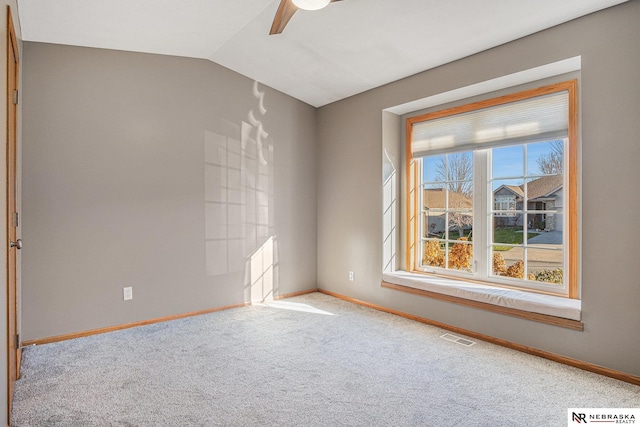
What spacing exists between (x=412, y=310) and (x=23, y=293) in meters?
3.47

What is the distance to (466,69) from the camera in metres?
3.27

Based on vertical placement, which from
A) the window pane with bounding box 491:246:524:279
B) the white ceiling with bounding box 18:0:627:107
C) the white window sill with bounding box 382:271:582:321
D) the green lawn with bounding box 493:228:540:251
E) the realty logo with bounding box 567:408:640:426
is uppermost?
the white ceiling with bounding box 18:0:627:107

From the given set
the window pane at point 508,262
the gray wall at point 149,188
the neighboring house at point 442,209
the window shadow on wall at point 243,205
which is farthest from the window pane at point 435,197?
the window shadow on wall at point 243,205

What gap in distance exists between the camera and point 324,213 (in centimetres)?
486

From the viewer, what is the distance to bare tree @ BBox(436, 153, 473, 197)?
3.71 meters

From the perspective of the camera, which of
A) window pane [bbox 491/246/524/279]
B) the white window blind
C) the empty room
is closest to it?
the empty room

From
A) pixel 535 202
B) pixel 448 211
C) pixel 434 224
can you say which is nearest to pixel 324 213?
pixel 434 224

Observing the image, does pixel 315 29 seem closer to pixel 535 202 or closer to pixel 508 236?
pixel 535 202

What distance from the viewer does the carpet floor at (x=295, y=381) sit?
206cm

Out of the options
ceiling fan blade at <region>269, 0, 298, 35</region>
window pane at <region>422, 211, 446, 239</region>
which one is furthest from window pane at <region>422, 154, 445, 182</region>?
ceiling fan blade at <region>269, 0, 298, 35</region>

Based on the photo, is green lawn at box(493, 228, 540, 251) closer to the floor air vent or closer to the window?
the window

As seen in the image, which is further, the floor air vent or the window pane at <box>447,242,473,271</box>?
the window pane at <box>447,242,473,271</box>

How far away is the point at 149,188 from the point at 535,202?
3572 mm

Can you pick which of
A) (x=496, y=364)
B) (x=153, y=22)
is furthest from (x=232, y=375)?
(x=153, y=22)
